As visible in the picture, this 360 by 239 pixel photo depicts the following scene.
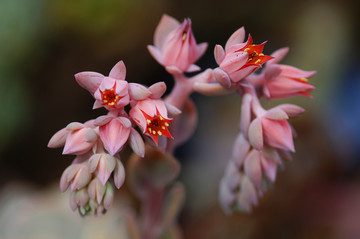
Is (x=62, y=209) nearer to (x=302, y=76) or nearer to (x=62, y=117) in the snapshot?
(x=62, y=117)

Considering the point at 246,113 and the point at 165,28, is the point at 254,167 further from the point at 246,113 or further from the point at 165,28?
the point at 165,28

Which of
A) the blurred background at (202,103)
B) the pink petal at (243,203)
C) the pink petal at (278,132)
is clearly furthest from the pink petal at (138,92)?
the blurred background at (202,103)

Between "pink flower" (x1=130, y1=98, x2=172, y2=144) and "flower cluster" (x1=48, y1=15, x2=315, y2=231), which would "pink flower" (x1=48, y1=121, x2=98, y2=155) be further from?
"pink flower" (x1=130, y1=98, x2=172, y2=144)

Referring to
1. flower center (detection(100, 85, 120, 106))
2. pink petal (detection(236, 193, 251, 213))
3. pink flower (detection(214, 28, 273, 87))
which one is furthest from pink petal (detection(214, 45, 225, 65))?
pink petal (detection(236, 193, 251, 213))

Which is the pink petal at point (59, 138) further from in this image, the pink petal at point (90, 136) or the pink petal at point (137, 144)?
the pink petal at point (137, 144)

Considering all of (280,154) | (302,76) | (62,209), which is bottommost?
(62,209)

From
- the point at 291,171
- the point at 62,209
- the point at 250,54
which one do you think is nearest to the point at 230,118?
the point at 291,171

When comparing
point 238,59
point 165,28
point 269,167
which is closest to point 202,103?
point 165,28
